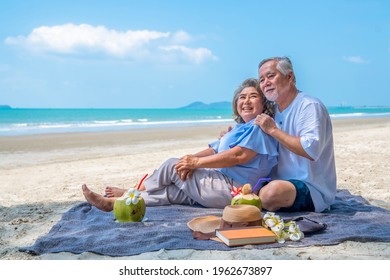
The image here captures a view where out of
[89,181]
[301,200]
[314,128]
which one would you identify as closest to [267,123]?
[314,128]

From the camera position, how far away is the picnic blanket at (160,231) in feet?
9.83

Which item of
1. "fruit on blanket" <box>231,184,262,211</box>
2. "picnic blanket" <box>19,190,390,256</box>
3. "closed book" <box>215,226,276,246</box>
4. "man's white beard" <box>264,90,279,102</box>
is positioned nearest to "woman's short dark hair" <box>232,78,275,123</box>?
"man's white beard" <box>264,90,279,102</box>

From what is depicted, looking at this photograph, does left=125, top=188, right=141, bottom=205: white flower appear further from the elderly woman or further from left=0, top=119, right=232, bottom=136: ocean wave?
left=0, top=119, right=232, bottom=136: ocean wave

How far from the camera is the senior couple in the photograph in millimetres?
3496

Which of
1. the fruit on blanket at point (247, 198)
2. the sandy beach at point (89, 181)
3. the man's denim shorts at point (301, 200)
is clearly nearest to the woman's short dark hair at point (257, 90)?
the man's denim shorts at point (301, 200)

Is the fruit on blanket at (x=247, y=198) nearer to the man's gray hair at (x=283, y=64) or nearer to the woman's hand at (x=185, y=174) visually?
the woman's hand at (x=185, y=174)

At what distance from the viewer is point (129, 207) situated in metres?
3.45

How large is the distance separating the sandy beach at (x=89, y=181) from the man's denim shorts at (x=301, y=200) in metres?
0.67

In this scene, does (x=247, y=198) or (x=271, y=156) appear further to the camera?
(x=271, y=156)

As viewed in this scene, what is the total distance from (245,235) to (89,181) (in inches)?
141

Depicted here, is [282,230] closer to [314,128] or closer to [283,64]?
[314,128]

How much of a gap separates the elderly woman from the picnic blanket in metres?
0.15
